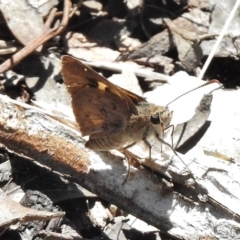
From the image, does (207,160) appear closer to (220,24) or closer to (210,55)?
(210,55)

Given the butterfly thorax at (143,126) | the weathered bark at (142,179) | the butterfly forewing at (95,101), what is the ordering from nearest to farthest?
the weathered bark at (142,179) < the butterfly forewing at (95,101) < the butterfly thorax at (143,126)

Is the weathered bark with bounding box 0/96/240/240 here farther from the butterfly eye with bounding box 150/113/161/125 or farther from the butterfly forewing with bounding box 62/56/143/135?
the butterfly eye with bounding box 150/113/161/125

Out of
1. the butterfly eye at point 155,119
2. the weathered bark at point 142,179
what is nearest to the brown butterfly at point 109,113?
the butterfly eye at point 155,119

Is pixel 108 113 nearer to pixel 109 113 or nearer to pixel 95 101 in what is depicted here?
pixel 109 113

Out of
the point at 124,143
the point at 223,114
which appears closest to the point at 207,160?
the point at 124,143

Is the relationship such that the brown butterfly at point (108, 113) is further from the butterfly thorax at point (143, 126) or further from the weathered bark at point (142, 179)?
the weathered bark at point (142, 179)

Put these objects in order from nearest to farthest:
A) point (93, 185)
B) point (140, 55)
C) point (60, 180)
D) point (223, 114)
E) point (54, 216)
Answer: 1. point (54, 216)
2. point (93, 185)
3. point (60, 180)
4. point (223, 114)
5. point (140, 55)
